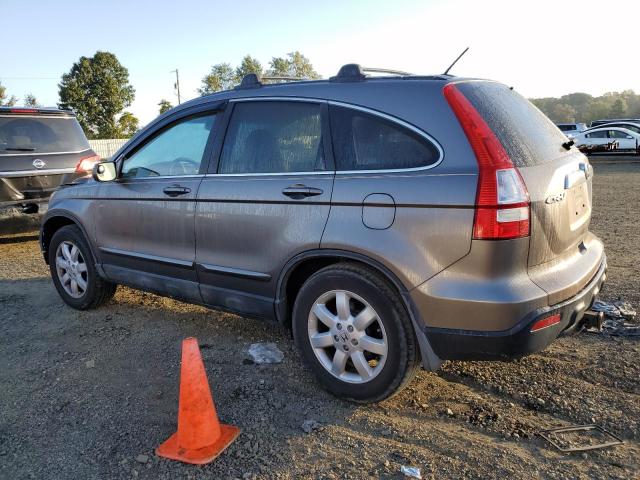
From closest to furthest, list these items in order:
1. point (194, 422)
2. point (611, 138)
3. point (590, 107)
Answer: point (194, 422) → point (611, 138) → point (590, 107)

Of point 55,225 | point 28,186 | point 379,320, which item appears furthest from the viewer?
point 28,186

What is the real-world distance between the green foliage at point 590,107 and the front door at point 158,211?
69569mm

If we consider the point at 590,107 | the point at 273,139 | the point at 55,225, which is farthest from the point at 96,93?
the point at 590,107

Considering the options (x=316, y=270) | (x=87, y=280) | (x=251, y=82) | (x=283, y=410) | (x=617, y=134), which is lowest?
(x=283, y=410)

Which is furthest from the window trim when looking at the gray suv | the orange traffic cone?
the orange traffic cone

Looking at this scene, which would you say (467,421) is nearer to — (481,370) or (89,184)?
(481,370)

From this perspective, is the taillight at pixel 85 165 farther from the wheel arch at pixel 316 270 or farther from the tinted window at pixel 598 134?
the tinted window at pixel 598 134

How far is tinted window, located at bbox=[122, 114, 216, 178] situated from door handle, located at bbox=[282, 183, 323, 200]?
3.08ft

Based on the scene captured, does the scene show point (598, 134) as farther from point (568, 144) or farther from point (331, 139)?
point (331, 139)

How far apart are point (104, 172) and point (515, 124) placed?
3137mm

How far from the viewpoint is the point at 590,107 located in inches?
3164

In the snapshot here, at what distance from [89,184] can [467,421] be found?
3.64 m

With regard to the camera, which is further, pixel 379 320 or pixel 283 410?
pixel 283 410

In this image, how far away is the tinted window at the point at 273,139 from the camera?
3.25 metres
